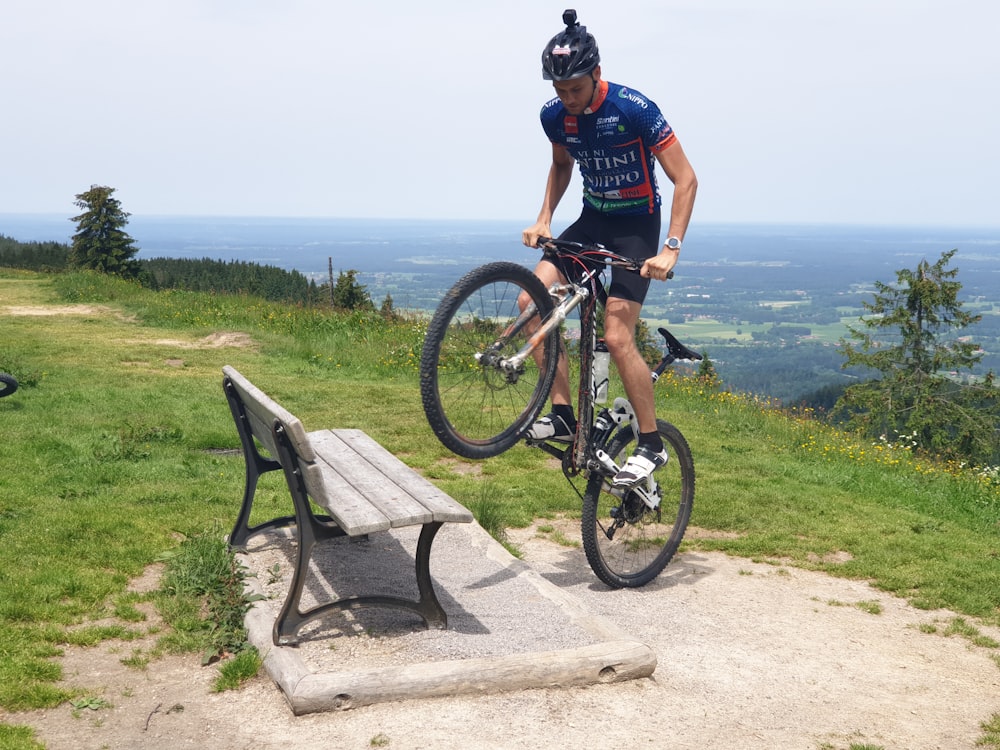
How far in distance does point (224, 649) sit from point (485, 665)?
1294 millimetres

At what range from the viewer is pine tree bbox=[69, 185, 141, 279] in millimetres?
43219

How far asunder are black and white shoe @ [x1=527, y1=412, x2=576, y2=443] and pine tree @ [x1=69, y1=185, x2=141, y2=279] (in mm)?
41048

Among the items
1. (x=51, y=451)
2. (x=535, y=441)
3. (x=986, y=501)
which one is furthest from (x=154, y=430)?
(x=986, y=501)

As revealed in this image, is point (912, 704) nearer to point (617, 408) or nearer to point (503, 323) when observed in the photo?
point (617, 408)

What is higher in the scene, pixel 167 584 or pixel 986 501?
pixel 167 584

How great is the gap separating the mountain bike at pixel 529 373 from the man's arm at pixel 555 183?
1.10 ft

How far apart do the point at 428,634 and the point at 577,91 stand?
9.71 feet

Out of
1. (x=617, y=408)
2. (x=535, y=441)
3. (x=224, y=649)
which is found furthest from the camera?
(x=617, y=408)

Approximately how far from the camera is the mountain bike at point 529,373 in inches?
186

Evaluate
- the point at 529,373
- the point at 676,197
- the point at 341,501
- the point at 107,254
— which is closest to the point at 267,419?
the point at 341,501

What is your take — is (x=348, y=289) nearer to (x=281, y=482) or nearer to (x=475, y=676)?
(x=281, y=482)

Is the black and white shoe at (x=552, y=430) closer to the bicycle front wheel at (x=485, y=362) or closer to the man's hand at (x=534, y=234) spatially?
the bicycle front wheel at (x=485, y=362)

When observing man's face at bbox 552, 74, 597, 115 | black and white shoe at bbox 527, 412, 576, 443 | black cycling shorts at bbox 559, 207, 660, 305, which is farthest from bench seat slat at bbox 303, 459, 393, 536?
man's face at bbox 552, 74, 597, 115

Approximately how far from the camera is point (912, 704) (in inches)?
182
